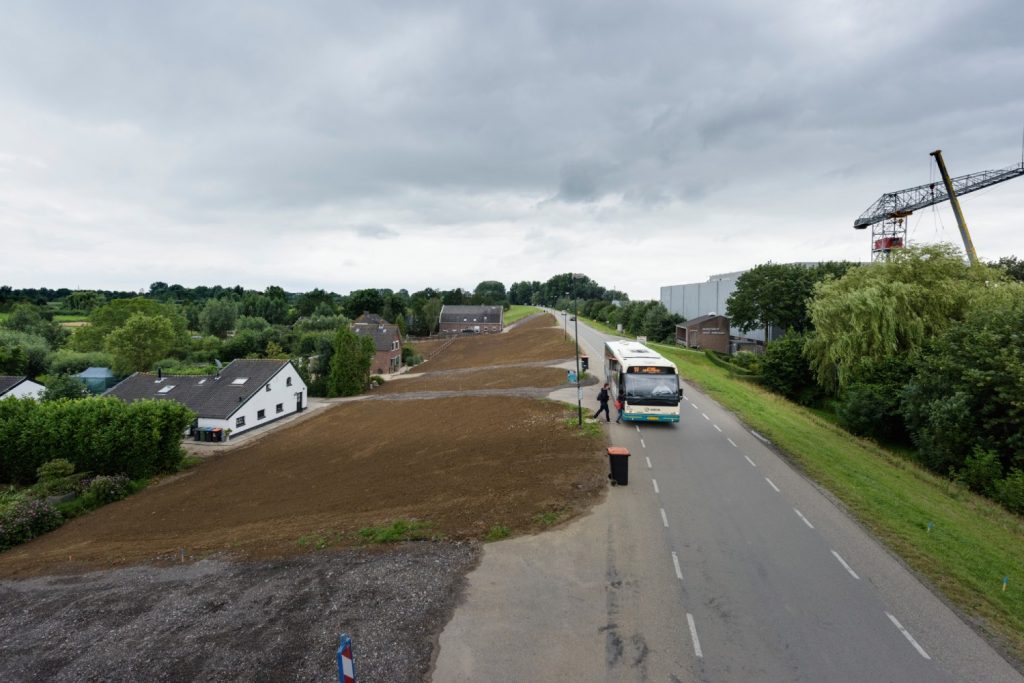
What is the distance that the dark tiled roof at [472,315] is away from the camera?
387 feet

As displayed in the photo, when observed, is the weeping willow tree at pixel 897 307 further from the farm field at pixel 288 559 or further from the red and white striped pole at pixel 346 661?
the red and white striped pole at pixel 346 661

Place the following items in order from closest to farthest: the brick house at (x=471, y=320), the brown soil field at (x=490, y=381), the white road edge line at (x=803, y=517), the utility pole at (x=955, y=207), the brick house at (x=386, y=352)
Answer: the white road edge line at (x=803, y=517) < the brown soil field at (x=490, y=381) < the utility pole at (x=955, y=207) < the brick house at (x=386, y=352) < the brick house at (x=471, y=320)

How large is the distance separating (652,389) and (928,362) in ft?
47.5

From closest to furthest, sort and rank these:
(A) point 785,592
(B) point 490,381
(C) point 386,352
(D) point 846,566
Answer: (A) point 785,592
(D) point 846,566
(B) point 490,381
(C) point 386,352

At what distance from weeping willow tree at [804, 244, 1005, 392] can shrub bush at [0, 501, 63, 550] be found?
140ft

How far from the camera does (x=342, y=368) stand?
46.0m

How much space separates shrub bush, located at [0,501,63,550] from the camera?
16.4 metres

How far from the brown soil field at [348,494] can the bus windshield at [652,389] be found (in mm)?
3463

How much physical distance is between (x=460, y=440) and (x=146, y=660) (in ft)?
49.9

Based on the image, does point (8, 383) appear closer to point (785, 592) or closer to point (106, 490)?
point (106, 490)

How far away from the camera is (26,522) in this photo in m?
17.0

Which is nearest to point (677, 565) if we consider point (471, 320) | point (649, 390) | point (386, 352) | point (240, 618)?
point (240, 618)

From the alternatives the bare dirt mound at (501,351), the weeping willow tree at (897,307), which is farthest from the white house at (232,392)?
the weeping willow tree at (897,307)

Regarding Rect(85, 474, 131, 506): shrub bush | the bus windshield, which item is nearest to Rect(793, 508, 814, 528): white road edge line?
the bus windshield
